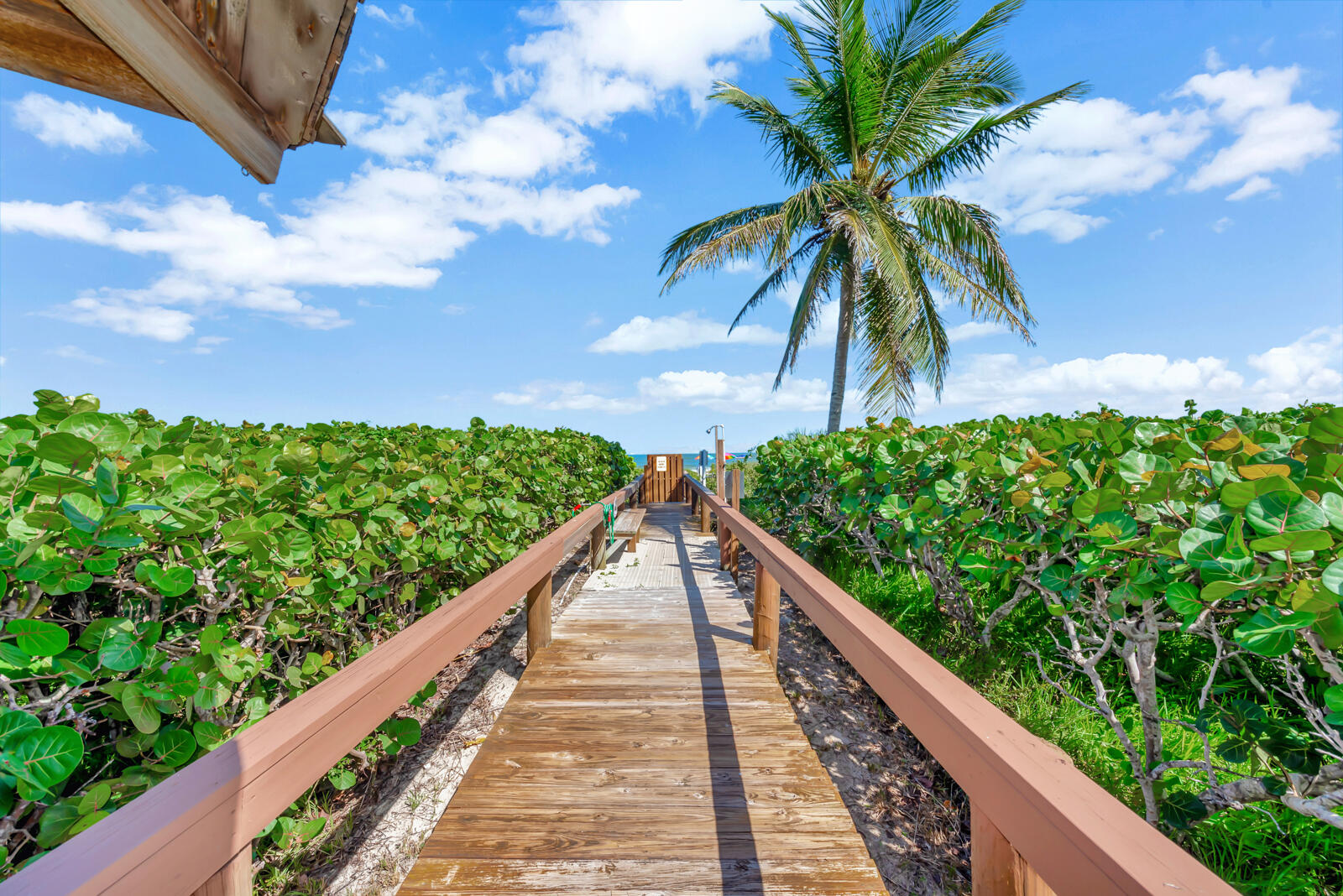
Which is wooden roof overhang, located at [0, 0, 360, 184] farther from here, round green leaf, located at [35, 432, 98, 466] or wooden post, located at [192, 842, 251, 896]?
wooden post, located at [192, 842, 251, 896]

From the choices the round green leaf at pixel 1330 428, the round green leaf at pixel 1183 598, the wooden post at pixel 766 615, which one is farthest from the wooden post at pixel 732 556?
the round green leaf at pixel 1330 428

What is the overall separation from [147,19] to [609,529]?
5.17 metres

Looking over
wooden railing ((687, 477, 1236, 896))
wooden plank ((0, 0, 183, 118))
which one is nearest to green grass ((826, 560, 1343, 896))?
wooden railing ((687, 477, 1236, 896))

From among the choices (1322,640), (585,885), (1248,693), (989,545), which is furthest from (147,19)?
(1248,693)

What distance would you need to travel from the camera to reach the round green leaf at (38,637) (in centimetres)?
121

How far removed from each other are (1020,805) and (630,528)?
601 cm

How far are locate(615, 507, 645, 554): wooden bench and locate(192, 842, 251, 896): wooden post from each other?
560 centimetres

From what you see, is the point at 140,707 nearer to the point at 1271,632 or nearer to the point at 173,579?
the point at 173,579

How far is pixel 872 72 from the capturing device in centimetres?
960

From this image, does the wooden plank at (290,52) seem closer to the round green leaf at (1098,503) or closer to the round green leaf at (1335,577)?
the round green leaf at (1098,503)

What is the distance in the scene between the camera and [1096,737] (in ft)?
8.15

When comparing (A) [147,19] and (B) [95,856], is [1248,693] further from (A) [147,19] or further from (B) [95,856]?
(A) [147,19]

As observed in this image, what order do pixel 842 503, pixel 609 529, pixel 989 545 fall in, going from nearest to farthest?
pixel 989 545
pixel 842 503
pixel 609 529

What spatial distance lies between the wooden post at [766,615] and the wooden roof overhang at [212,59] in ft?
9.83
